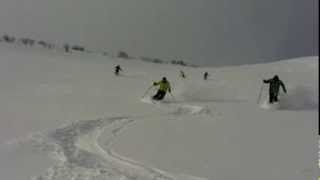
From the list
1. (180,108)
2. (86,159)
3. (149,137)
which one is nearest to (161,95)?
(180,108)

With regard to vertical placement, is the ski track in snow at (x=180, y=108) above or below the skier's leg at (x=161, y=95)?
below

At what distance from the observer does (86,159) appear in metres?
7.83

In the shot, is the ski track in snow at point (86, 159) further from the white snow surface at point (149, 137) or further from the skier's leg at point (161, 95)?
the skier's leg at point (161, 95)

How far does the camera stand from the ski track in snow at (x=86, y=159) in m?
6.91

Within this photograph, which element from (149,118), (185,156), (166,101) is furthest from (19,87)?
(185,156)

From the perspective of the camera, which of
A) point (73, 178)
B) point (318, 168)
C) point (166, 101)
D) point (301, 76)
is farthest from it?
point (301, 76)

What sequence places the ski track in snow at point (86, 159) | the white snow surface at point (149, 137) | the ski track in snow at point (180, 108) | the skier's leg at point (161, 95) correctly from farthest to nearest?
the skier's leg at point (161, 95) < the ski track in snow at point (180, 108) < the white snow surface at point (149, 137) < the ski track in snow at point (86, 159)

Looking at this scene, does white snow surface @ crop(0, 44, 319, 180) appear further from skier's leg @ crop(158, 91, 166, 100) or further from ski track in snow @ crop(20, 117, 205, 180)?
skier's leg @ crop(158, 91, 166, 100)

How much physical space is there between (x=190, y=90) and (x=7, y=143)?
13734mm

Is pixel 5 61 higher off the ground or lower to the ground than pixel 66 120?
higher

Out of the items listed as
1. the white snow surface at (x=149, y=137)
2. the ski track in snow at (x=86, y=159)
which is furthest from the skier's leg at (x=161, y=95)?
the ski track in snow at (x=86, y=159)

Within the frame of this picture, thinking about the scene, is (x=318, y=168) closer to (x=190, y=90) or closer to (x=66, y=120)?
(x=66, y=120)

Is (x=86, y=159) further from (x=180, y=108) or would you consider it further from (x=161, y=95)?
(x=161, y=95)

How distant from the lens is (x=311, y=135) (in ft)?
38.2
